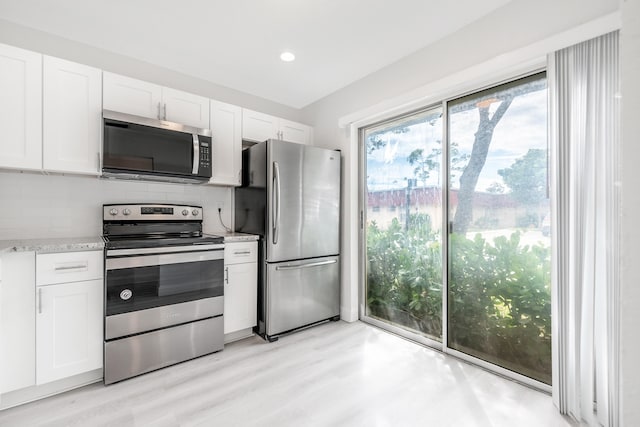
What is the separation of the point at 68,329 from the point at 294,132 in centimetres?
267

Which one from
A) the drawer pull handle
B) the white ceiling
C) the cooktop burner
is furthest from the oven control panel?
the white ceiling

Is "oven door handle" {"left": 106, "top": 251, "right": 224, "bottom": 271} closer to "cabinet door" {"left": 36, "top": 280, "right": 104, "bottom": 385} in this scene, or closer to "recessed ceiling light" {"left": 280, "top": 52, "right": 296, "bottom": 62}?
"cabinet door" {"left": 36, "top": 280, "right": 104, "bottom": 385}

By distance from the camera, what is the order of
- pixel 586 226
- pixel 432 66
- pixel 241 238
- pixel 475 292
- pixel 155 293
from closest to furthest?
pixel 586 226 < pixel 155 293 < pixel 475 292 < pixel 432 66 < pixel 241 238

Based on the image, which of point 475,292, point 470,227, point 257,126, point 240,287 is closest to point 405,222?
point 470,227

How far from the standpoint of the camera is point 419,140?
276 cm

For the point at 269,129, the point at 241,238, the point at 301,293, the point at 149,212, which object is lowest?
the point at 301,293

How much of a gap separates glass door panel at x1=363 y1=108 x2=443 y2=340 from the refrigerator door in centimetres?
41

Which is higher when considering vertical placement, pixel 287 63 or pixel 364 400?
pixel 287 63

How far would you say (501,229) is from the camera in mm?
2160

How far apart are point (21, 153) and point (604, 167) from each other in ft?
11.6

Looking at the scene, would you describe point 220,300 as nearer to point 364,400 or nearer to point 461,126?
point 364,400

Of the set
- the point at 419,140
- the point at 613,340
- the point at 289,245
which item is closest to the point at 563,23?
the point at 419,140

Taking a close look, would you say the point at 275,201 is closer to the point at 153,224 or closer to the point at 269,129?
the point at 269,129

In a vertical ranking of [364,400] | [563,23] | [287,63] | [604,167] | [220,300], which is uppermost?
[287,63]
